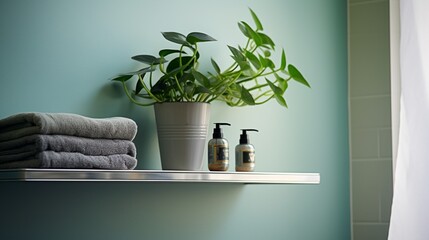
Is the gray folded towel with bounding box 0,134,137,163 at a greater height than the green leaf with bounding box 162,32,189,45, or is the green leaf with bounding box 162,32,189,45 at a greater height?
the green leaf with bounding box 162,32,189,45

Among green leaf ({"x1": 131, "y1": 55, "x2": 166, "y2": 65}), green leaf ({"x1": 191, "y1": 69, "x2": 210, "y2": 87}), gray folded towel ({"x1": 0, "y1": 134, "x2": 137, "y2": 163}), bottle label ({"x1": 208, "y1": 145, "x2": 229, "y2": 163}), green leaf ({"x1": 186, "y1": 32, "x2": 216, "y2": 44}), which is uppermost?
green leaf ({"x1": 186, "y1": 32, "x2": 216, "y2": 44})

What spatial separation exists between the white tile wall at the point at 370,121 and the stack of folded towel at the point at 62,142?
4.09 ft

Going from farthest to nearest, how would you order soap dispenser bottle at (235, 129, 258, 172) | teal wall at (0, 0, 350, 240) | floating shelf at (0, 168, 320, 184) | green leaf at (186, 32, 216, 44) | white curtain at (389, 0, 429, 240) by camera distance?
white curtain at (389, 0, 429, 240)
soap dispenser bottle at (235, 129, 258, 172)
green leaf at (186, 32, 216, 44)
teal wall at (0, 0, 350, 240)
floating shelf at (0, 168, 320, 184)

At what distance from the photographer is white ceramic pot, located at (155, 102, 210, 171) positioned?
1.85 meters

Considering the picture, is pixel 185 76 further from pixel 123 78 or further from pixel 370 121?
pixel 370 121

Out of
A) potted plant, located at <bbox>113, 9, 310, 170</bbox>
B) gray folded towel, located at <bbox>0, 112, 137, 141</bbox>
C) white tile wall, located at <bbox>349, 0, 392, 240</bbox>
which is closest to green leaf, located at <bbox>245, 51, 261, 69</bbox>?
potted plant, located at <bbox>113, 9, 310, 170</bbox>

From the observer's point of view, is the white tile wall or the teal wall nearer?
the teal wall

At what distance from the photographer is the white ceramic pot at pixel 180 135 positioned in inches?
72.7

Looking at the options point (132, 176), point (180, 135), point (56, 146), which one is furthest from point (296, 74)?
point (56, 146)

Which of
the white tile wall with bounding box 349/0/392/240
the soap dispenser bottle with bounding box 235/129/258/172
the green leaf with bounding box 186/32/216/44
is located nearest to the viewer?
the green leaf with bounding box 186/32/216/44

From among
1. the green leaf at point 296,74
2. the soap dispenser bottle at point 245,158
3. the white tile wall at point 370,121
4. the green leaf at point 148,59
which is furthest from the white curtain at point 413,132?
the green leaf at point 148,59

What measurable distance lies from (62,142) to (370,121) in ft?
4.73

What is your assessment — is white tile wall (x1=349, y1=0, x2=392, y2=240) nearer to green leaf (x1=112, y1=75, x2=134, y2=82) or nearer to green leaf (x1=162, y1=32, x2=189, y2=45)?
green leaf (x1=162, y1=32, x2=189, y2=45)

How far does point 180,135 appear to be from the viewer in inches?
72.8
